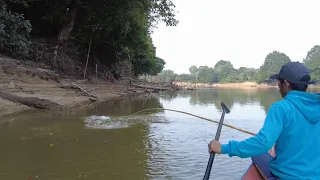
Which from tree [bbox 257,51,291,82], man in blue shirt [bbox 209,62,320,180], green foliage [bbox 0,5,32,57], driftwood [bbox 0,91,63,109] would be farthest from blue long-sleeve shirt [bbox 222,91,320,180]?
tree [bbox 257,51,291,82]

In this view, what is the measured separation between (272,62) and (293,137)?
4241 inches

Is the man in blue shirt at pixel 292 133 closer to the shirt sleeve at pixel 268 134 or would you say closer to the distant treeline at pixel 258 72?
the shirt sleeve at pixel 268 134

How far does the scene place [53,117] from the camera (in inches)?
408

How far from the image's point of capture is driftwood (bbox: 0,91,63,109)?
1059 cm

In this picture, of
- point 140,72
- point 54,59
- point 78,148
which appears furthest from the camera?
point 140,72

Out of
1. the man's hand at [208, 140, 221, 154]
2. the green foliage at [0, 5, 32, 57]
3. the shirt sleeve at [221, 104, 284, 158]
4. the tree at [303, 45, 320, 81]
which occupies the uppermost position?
the tree at [303, 45, 320, 81]

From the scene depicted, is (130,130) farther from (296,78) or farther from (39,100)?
(296,78)

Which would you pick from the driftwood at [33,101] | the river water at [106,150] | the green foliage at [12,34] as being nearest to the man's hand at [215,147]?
the river water at [106,150]

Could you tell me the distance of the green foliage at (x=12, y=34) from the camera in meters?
14.1

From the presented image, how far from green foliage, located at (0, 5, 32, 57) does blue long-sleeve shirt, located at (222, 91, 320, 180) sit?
14.0 m

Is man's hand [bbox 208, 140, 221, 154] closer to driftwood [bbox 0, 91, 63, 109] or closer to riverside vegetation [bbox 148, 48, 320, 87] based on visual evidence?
driftwood [bbox 0, 91, 63, 109]

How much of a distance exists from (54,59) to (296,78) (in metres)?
17.9

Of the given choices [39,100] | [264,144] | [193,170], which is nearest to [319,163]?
[264,144]

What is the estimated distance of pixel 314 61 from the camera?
86.1 meters
